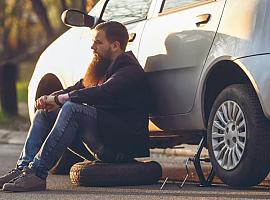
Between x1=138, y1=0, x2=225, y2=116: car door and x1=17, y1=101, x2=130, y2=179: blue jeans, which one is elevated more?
x1=138, y1=0, x2=225, y2=116: car door

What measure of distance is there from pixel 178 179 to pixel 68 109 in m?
1.42

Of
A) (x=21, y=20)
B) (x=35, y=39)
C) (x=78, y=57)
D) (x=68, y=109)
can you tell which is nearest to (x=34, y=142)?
(x=68, y=109)

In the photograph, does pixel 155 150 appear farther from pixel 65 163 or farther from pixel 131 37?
pixel 131 37

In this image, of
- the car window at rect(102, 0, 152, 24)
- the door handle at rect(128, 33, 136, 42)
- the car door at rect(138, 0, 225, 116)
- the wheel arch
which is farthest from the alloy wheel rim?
the car window at rect(102, 0, 152, 24)

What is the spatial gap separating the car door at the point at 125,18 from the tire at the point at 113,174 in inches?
41.0

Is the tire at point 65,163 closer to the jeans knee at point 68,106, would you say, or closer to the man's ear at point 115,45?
the man's ear at point 115,45

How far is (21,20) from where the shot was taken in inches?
1359

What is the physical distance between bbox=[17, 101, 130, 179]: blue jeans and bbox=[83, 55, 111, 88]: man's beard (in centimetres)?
34

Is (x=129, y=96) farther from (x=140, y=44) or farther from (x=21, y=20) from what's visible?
(x=21, y=20)

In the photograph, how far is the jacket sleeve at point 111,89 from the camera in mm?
6973

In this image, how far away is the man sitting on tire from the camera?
678cm

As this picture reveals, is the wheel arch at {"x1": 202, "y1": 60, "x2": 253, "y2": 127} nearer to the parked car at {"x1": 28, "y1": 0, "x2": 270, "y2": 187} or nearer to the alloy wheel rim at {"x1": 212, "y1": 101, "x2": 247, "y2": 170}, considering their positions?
the parked car at {"x1": 28, "y1": 0, "x2": 270, "y2": 187}

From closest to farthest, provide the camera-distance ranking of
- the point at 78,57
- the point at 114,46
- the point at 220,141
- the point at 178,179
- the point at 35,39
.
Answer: the point at 220,141 → the point at 114,46 → the point at 178,179 → the point at 78,57 → the point at 35,39

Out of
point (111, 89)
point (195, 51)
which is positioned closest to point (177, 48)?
point (195, 51)
